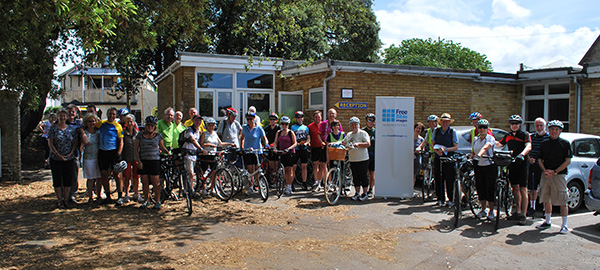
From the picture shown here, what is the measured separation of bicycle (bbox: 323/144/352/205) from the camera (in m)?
8.72

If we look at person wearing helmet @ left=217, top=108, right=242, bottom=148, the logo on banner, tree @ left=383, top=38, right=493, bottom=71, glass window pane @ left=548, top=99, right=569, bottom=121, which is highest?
tree @ left=383, top=38, right=493, bottom=71

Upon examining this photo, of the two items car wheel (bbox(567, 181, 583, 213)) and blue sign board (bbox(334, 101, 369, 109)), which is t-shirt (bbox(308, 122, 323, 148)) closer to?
blue sign board (bbox(334, 101, 369, 109))

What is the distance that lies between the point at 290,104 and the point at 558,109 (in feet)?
33.2

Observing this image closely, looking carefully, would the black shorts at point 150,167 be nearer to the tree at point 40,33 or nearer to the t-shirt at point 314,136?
the tree at point 40,33

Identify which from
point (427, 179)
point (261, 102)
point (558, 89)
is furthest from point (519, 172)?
point (558, 89)

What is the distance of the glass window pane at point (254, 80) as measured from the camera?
15734 millimetres

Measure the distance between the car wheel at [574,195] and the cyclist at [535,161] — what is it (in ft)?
3.31

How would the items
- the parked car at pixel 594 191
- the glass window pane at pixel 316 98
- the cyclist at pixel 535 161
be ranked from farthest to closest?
1. the glass window pane at pixel 316 98
2. the cyclist at pixel 535 161
3. the parked car at pixel 594 191

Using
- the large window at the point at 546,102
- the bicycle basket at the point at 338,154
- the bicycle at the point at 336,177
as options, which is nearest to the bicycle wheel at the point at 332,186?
the bicycle at the point at 336,177

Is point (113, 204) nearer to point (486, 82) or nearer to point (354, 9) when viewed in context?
point (354, 9)

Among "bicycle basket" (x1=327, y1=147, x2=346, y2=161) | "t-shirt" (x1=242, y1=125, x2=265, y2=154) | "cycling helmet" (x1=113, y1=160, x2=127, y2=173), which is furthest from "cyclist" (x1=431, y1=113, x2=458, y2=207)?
"cycling helmet" (x1=113, y1=160, x2=127, y2=173)

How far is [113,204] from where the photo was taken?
28.8 feet

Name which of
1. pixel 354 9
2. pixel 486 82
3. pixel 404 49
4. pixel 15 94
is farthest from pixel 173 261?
pixel 404 49

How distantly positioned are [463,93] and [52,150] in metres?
13.1
